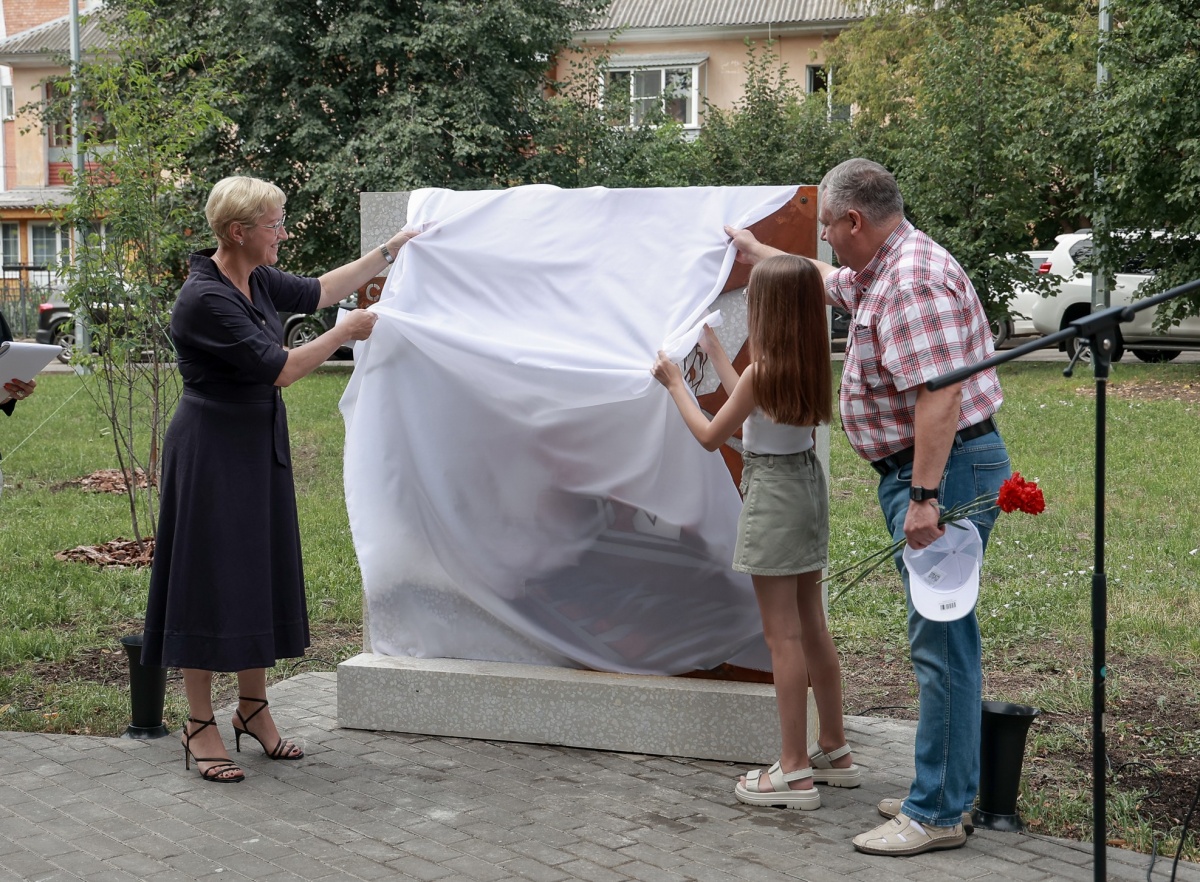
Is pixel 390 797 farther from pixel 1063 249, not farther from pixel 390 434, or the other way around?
pixel 1063 249

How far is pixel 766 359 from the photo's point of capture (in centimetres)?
396

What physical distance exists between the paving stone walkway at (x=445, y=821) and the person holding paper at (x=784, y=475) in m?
0.27

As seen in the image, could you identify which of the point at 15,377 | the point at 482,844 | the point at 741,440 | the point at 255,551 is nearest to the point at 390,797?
the point at 482,844

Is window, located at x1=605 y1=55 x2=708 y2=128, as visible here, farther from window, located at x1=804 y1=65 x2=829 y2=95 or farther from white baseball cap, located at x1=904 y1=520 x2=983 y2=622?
white baseball cap, located at x1=904 y1=520 x2=983 y2=622

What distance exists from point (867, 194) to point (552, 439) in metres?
1.40

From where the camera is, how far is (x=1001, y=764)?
3.95 meters

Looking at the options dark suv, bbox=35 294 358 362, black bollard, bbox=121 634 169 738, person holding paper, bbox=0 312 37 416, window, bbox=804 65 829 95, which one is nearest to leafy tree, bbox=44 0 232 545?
person holding paper, bbox=0 312 37 416

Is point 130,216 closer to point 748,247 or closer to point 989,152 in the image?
point 748,247

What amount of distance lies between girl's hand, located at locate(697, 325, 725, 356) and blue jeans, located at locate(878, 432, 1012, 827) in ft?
2.72

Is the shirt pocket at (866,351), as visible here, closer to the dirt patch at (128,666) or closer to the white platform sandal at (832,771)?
the white platform sandal at (832,771)

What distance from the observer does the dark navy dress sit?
4410mm

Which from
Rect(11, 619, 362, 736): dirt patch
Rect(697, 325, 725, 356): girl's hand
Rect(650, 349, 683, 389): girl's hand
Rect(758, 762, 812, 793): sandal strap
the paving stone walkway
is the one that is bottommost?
the paving stone walkway

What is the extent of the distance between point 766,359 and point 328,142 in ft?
55.1

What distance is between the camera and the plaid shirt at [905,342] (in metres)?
3.69
